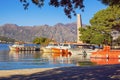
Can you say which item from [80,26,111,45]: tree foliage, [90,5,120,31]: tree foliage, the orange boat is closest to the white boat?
[80,26,111,45]: tree foliage

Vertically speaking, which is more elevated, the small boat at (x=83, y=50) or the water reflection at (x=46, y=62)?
the small boat at (x=83, y=50)

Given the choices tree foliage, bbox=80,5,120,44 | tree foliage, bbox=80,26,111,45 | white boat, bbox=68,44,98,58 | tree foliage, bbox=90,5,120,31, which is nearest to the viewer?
tree foliage, bbox=90,5,120,31

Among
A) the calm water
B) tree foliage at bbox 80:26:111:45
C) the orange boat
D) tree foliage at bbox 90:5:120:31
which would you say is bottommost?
the calm water

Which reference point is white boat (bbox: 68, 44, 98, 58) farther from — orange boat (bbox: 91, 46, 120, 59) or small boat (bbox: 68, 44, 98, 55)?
orange boat (bbox: 91, 46, 120, 59)

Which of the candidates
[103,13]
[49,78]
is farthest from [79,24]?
[49,78]

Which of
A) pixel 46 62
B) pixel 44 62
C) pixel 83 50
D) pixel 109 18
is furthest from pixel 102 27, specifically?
pixel 44 62

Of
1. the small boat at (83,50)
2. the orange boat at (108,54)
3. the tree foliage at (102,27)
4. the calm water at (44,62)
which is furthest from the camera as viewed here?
the small boat at (83,50)

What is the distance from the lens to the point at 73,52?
3529 inches

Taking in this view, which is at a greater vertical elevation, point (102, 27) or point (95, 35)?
point (102, 27)

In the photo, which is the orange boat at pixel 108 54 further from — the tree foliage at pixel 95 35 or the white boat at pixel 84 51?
the tree foliage at pixel 95 35

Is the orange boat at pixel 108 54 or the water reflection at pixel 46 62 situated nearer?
the water reflection at pixel 46 62

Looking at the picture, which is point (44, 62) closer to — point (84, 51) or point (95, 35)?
point (84, 51)

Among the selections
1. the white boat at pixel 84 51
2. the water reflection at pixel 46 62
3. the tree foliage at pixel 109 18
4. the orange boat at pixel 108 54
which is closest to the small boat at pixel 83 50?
the white boat at pixel 84 51

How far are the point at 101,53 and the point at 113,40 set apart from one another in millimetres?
35149
